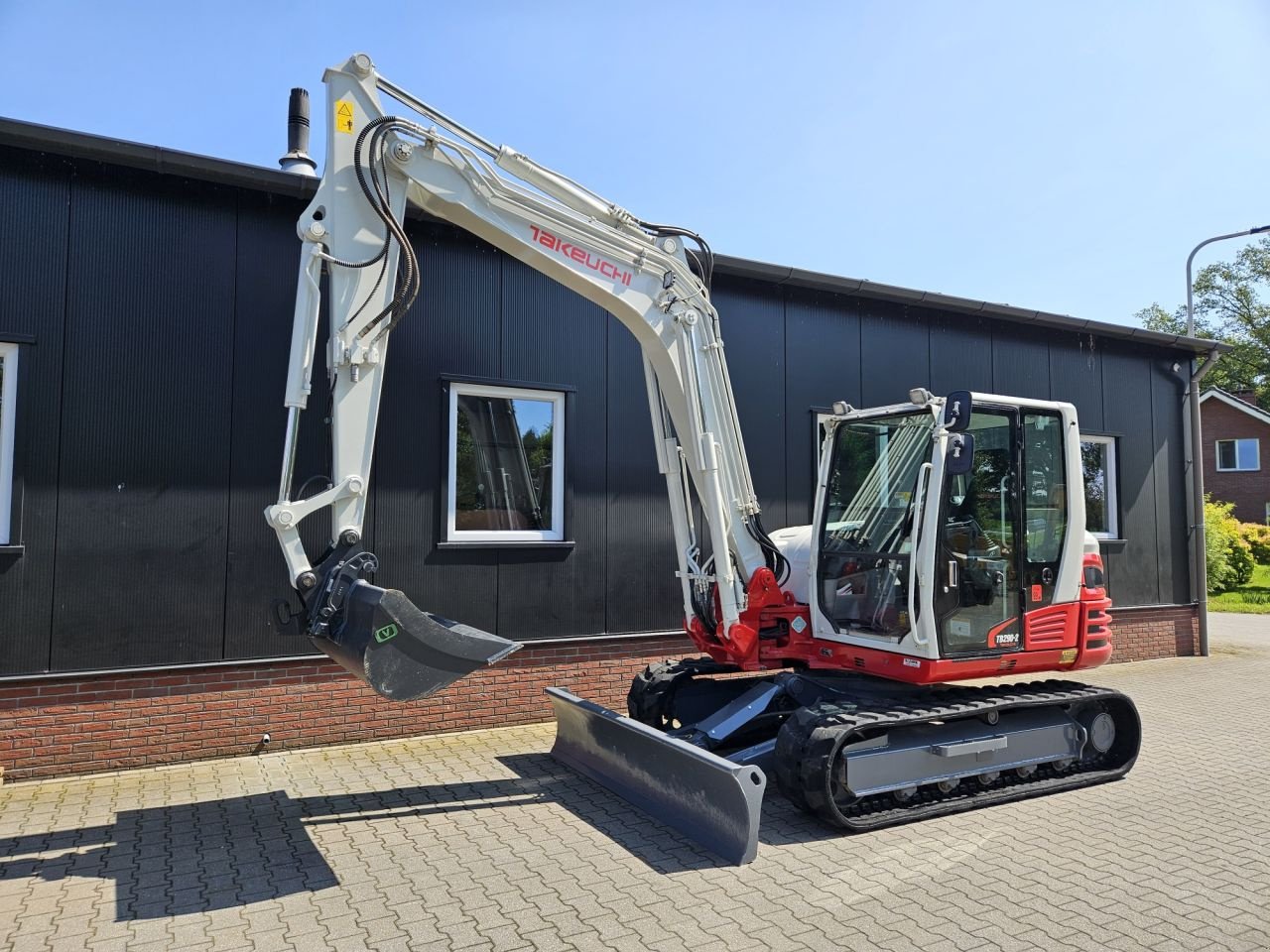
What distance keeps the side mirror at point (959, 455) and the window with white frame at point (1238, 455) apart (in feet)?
117

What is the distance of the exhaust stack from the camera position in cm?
754

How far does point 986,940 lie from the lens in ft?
12.3

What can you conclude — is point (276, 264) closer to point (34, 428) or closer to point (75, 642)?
point (34, 428)

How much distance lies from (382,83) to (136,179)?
8.65 feet

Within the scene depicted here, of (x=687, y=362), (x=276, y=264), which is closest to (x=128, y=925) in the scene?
(x=687, y=362)

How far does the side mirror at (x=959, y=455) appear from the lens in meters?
5.33

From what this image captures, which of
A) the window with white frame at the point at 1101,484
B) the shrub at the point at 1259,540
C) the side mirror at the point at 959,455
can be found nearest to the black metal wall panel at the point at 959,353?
the window with white frame at the point at 1101,484

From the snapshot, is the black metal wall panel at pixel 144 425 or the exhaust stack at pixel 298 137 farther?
the exhaust stack at pixel 298 137

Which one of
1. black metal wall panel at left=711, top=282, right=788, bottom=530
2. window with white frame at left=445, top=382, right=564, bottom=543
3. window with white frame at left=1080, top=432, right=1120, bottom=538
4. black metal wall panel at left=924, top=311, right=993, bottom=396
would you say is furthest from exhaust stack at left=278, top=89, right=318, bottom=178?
window with white frame at left=1080, top=432, right=1120, bottom=538

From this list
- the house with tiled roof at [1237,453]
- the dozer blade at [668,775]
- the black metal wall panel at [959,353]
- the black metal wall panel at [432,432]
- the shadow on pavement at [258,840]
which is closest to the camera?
the shadow on pavement at [258,840]

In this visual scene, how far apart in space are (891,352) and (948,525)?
187 inches

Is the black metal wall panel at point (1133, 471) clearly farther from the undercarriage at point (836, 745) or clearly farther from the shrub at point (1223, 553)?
the shrub at point (1223, 553)

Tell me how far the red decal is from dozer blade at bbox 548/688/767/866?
2.82 m

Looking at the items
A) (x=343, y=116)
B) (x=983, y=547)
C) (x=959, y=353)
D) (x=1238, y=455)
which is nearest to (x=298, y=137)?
(x=343, y=116)
